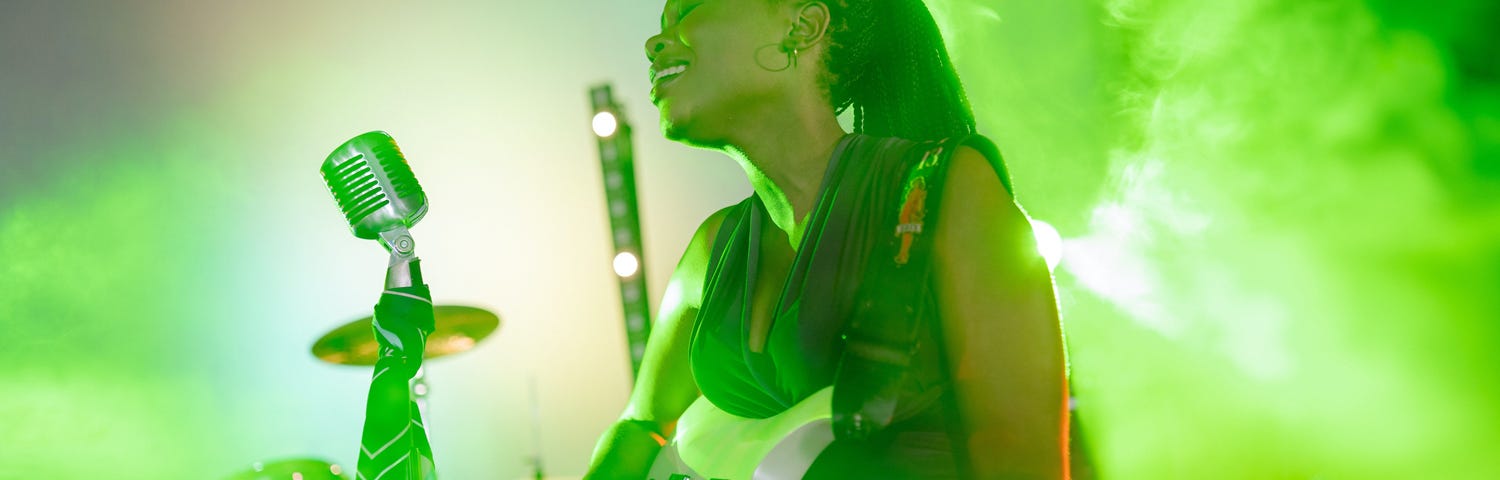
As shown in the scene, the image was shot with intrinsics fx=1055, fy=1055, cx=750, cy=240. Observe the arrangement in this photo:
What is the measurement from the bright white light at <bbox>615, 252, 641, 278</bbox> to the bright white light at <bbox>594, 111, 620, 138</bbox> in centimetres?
50

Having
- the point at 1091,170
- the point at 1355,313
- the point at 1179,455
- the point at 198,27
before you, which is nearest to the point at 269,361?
the point at 198,27

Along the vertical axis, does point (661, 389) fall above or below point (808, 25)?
below

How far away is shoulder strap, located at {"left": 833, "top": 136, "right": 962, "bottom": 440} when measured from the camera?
1170 millimetres

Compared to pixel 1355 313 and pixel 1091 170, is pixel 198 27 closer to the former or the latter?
pixel 1091 170

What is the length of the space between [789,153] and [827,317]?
0.98ft

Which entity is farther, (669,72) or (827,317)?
(669,72)

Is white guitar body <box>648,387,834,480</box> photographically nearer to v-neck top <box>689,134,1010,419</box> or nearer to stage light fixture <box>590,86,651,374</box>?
v-neck top <box>689,134,1010,419</box>

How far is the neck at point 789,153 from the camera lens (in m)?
1.47

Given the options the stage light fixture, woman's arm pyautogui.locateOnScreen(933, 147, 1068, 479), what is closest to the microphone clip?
woman's arm pyautogui.locateOnScreen(933, 147, 1068, 479)

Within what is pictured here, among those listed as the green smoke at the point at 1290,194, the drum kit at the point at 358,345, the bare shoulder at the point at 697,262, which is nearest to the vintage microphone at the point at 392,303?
the bare shoulder at the point at 697,262

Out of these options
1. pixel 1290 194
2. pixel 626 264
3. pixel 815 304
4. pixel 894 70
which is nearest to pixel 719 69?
pixel 894 70

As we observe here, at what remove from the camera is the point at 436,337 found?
12.7ft

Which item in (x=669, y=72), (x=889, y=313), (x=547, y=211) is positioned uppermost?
(x=547, y=211)

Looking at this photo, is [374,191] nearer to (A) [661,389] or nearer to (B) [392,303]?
(B) [392,303]
